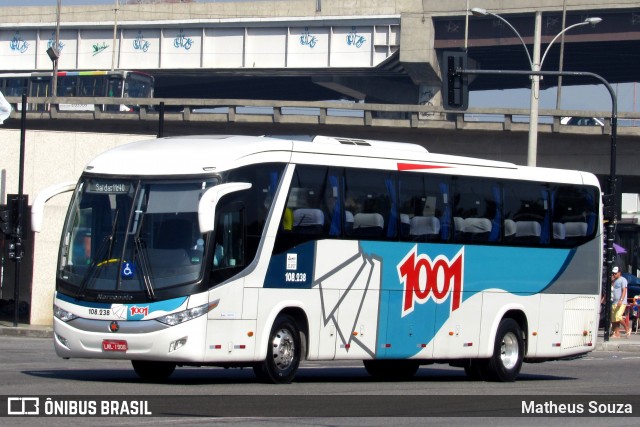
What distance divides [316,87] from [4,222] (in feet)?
183

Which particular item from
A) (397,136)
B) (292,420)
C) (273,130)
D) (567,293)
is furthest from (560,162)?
(292,420)

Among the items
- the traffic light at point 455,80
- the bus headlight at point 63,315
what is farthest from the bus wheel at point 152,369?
the traffic light at point 455,80

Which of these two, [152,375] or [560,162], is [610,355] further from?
[560,162]

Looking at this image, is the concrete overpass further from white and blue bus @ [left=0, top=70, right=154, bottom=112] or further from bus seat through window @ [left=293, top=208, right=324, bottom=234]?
bus seat through window @ [left=293, top=208, right=324, bottom=234]

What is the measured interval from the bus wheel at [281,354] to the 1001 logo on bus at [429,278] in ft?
7.44

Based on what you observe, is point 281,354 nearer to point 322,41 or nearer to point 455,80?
point 455,80

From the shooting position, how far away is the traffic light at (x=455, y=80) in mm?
30656

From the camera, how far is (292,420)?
11.9 meters

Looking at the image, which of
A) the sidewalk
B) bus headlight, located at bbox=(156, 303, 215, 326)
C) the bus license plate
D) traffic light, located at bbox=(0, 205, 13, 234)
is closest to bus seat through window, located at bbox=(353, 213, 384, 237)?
bus headlight, located at bbox=(156, 303, 215, 326)

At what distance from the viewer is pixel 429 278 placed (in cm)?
1834

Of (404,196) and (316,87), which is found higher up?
(316,87)

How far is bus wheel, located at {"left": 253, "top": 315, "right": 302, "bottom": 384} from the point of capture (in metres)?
15.9

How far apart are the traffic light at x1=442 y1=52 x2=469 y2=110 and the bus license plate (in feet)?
56.4

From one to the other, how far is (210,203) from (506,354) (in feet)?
22.5
